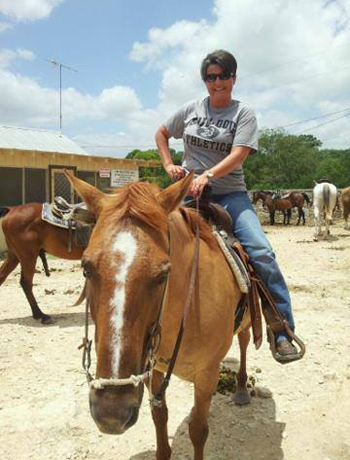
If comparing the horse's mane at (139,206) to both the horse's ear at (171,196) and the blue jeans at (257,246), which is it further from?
the blue jeans at (257,246)

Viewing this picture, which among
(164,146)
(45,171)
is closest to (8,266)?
(164,146)

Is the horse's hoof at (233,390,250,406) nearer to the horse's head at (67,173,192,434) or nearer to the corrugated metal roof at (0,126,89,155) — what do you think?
the horse's head at (67,173,192,434)

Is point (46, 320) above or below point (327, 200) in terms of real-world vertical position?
below

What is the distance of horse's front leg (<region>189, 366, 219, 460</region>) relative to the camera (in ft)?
7.91

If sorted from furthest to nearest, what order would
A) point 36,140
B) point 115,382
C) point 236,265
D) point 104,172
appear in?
point 36,140 < point 104,172 < point 236,265 < point 115,382

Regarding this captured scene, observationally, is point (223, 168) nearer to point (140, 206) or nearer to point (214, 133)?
point (214, 133)

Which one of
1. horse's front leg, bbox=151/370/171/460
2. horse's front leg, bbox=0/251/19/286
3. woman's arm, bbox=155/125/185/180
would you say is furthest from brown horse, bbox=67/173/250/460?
horse's front leg, bbox=0/251/19/286

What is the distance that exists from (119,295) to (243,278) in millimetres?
1272

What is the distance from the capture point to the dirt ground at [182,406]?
116 inches

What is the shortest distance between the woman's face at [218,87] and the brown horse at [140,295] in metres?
1.17

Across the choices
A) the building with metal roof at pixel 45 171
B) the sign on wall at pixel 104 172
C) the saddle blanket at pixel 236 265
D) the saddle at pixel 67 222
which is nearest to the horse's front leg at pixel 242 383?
the saddle blanket at pixel 236 265

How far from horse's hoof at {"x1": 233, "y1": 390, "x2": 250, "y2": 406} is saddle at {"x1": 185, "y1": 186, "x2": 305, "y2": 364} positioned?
829 millimetres

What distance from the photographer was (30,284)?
6.22 metres

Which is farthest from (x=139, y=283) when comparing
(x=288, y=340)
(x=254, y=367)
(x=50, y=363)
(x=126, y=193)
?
(x=50, y=363)
